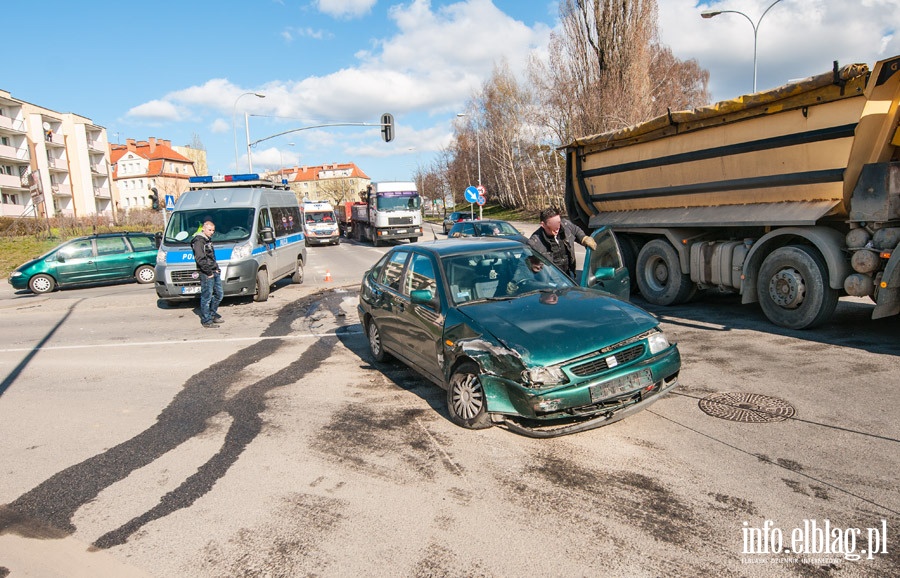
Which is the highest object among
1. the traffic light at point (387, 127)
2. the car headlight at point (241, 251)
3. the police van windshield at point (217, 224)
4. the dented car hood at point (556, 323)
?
the traffic light at point (387, 127)

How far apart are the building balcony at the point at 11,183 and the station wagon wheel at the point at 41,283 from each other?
157ft

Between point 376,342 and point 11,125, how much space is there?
66.4 meters

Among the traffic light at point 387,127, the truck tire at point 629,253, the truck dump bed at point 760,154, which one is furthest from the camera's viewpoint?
the traffic light at point 387,127

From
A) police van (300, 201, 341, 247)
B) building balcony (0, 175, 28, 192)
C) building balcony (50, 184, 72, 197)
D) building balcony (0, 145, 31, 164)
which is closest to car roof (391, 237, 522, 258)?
police van (300, 201, 341, 247)

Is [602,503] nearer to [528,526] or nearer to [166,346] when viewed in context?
[528,526]

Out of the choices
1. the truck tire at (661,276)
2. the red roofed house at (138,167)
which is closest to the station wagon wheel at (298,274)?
the truck tire at (661,276)

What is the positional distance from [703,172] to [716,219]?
0.77m

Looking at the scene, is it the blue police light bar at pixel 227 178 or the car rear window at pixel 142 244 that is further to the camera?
the car rear window at pixel 142 244

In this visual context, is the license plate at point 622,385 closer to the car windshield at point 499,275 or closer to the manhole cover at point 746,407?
the manhole cover at point 746,407

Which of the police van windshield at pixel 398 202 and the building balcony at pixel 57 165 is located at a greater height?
the building balcony at pixel 57 165

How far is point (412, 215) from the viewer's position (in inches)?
1194

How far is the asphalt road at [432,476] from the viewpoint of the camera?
2984 millimetres

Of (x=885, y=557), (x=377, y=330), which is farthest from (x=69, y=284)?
(x=885, y=557)

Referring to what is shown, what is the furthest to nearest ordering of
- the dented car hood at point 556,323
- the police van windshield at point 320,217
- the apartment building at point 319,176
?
the apartment building at point 319,176 < the police van windshield at point 320,217 < the dented car hood at point 556,323
